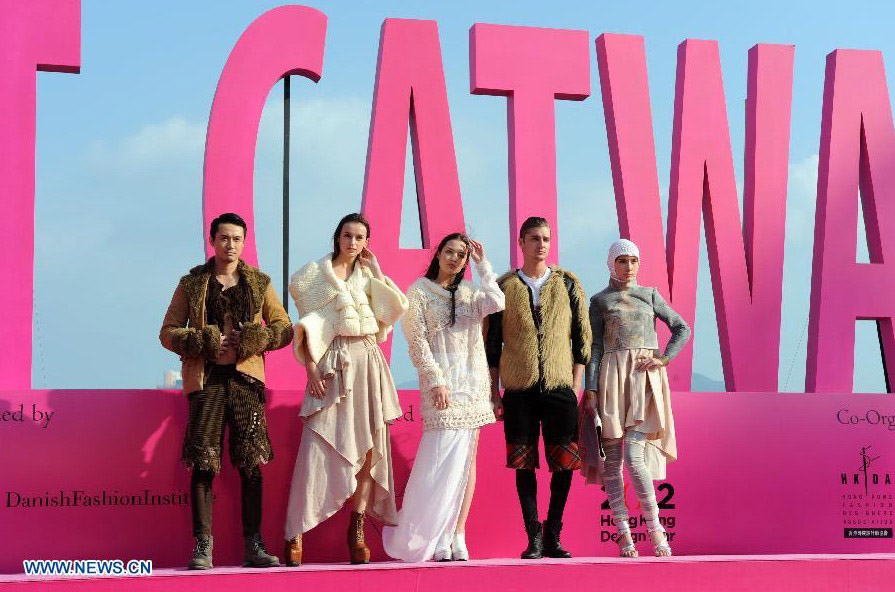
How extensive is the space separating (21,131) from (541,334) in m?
2.84

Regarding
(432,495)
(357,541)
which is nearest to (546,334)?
(432,495)

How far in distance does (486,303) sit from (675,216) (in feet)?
6.57

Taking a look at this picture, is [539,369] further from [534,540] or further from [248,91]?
[248,91]

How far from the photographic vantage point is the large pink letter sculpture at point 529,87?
6363 mm

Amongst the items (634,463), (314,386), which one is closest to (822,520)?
(634,463)

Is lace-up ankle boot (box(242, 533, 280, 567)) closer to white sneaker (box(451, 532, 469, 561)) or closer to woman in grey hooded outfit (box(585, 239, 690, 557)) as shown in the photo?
white sneaker (box(451, 532, 469, 561))

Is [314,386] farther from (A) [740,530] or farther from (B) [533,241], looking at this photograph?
(A) [740,530]

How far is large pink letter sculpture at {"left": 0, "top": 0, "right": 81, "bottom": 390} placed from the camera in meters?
5.56

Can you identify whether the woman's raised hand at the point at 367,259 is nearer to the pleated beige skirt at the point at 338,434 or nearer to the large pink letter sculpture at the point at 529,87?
the pleated beige skirt at the point at 338,434

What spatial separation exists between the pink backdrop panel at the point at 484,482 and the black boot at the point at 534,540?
0.52 metres

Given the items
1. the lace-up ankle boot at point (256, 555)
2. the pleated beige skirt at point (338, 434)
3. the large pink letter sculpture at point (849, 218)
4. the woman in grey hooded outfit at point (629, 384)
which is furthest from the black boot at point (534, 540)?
the large pink letter sculpture at point (849, 218)

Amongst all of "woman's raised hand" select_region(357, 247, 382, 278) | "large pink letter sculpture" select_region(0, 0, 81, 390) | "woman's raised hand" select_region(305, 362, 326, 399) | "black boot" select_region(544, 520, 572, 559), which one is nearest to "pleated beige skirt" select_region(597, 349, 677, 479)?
"black boot" select_region(544, 520, 572, 559)

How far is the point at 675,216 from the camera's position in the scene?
21.6 ft

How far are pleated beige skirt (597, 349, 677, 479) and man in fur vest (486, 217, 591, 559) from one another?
140 mm
